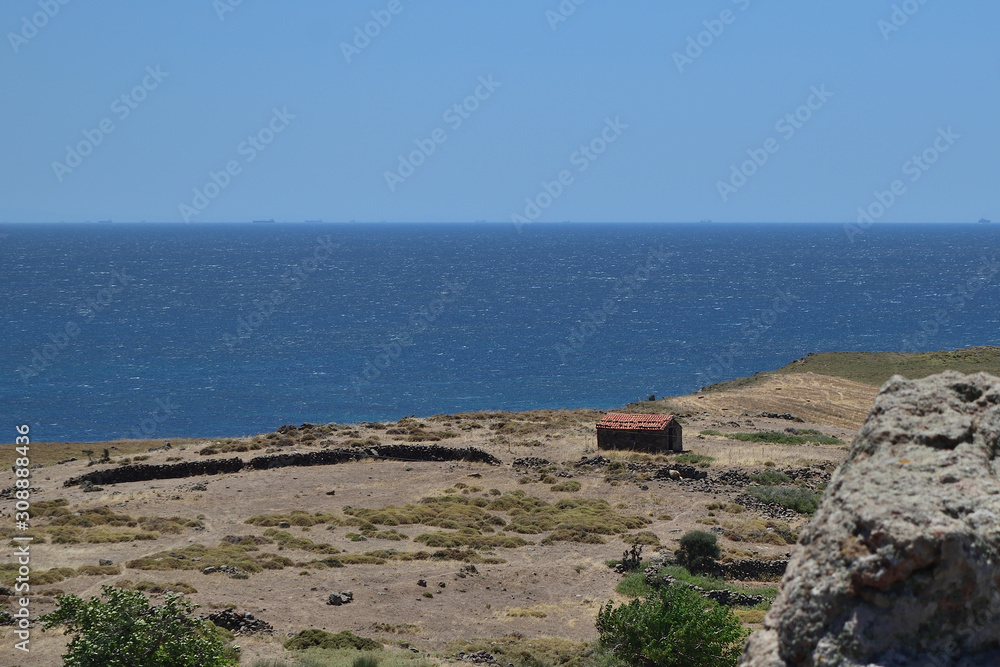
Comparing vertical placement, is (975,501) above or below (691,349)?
above

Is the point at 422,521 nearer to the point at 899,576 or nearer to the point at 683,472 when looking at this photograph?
the point at 683,472

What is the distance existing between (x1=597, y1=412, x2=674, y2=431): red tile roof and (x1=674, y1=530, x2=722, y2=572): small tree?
704 inches

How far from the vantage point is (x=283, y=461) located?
1841 inches

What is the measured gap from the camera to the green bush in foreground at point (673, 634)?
17.3m

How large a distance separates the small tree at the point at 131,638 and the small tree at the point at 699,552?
17740 millimetres

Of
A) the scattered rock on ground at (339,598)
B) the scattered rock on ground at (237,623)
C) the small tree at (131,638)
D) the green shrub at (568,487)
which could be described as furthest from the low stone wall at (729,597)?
the green shrub at (568,487)

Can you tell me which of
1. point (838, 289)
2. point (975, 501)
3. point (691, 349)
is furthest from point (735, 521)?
point (838, 289)

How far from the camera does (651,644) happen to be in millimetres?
17750

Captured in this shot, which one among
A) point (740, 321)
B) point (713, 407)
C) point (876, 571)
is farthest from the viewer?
point (740, 321)

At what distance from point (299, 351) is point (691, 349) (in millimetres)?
45865

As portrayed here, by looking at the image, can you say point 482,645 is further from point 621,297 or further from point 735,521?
point 621,297

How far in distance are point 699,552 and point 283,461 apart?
24095mm

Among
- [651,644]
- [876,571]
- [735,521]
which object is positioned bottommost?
[735,521]

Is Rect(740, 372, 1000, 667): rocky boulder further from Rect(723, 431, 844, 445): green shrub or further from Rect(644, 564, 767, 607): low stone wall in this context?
Rect(723, 431, 844, 445): green shrub
